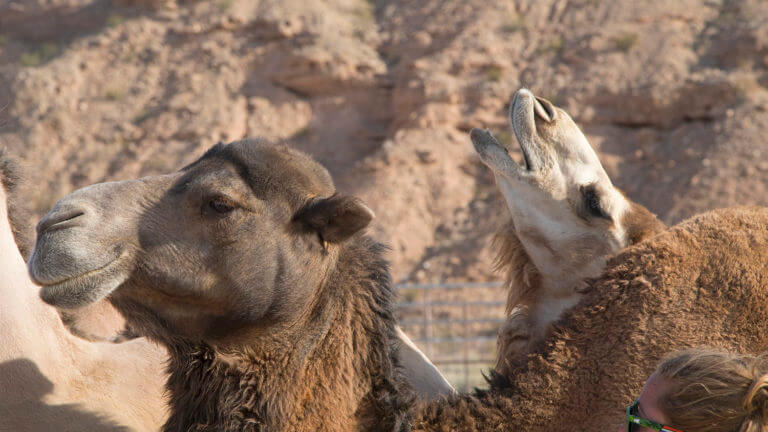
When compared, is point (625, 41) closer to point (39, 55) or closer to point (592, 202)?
point (39, 55)

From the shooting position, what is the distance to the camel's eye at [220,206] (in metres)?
3.14

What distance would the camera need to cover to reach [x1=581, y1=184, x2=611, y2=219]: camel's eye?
423 centimetres

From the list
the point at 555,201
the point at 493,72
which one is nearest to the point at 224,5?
the point at 493,72

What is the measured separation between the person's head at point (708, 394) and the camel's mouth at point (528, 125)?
2089 mm

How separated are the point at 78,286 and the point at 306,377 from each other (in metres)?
0.95

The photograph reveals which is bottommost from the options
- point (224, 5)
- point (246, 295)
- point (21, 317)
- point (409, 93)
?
point (409, 93)

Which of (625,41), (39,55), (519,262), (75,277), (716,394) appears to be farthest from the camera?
(39,55)

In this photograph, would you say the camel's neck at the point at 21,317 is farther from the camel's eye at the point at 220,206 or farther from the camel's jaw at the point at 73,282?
the camel's eye at the point at 220,206

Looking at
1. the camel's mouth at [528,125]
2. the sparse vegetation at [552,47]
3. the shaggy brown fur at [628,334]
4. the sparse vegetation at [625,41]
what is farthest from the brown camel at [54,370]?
the sparse vegetation at [552,47]

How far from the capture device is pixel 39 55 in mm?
25500

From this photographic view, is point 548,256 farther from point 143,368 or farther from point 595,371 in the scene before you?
point 143,368

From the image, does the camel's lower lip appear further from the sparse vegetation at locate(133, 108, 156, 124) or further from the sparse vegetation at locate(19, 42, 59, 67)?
the sparse vegetation at locate(19, 42, 59, 67)

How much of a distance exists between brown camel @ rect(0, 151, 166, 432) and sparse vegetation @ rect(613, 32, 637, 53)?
21.3 m

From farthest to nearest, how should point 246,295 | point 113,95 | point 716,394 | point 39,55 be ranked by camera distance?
1. point 39,55
2. point 113,95
3. point 246,295
4. point 716,394
